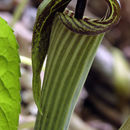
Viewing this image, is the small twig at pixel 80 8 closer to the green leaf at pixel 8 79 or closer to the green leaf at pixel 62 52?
the green leaf at pixel 62 52

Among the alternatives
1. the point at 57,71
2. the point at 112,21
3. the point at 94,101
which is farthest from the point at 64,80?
the point at 94,101

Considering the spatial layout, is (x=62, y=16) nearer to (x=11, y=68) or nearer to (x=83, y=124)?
(x=11, y=68)

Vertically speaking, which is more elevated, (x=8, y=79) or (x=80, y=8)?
(x=80, y=8)

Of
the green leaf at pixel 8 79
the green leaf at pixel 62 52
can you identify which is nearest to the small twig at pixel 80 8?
the green leaf at pixel 62 52

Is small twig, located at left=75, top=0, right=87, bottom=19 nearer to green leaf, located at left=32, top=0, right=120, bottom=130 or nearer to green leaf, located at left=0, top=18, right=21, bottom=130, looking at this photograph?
green leaf, located at left=32, top=0, right=120, bottom=130

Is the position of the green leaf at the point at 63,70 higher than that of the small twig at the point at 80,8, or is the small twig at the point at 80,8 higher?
the small twig at the point at 80,8

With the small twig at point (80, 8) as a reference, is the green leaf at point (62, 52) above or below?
below

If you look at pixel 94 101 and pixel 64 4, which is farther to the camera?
pixel 94 101

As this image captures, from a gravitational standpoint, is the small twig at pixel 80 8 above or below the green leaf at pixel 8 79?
above
